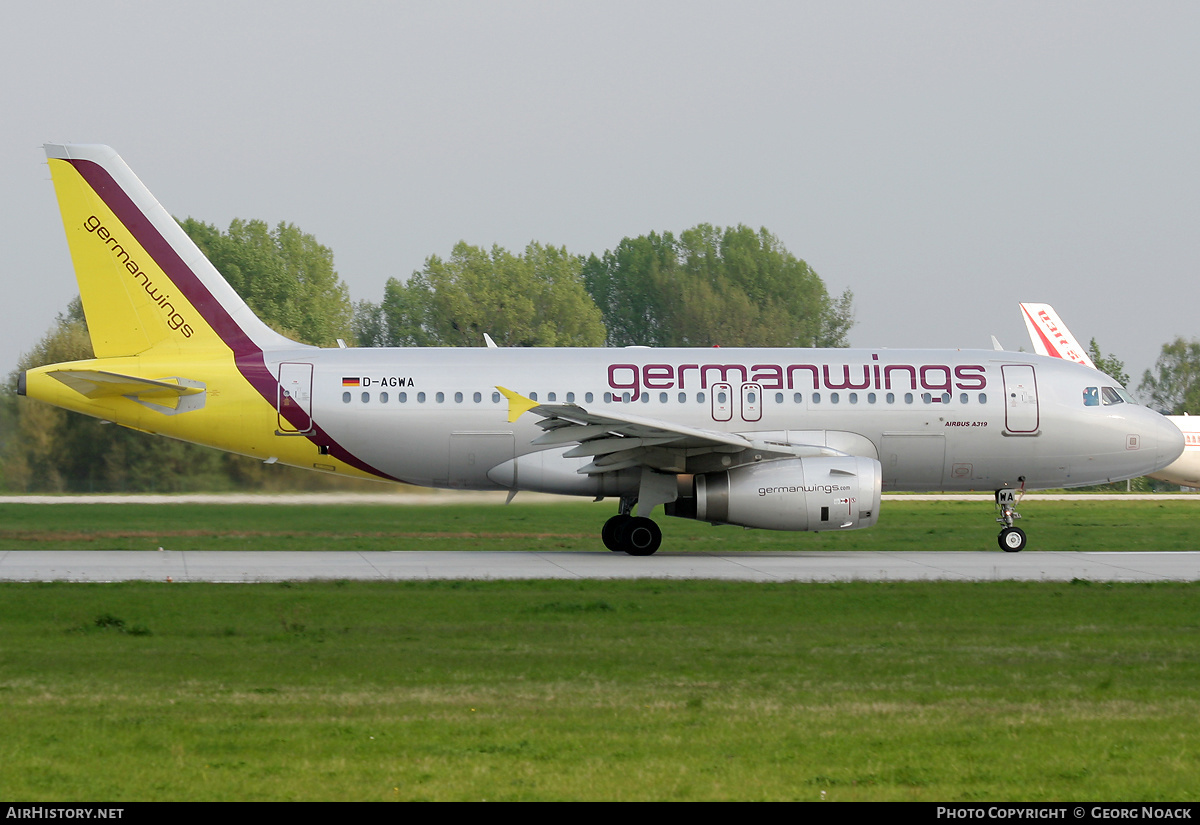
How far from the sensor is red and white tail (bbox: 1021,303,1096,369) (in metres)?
53.3

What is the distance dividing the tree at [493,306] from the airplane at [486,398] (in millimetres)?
47886

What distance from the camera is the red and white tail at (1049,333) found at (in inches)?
2099

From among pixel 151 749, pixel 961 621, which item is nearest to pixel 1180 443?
pixel 961 621

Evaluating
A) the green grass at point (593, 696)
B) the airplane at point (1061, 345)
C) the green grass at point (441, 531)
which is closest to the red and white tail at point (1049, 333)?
the airplane at point (1061, 345)

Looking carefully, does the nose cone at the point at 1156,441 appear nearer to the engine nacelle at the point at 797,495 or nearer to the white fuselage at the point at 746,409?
the white fuselage at the point at 746,409

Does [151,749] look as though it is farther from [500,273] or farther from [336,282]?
[336,282]

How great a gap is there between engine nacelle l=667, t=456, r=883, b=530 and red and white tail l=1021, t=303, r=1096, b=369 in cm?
3496

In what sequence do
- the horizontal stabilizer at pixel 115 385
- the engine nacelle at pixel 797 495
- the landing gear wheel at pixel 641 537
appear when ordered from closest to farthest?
the engine nacelle at pixel 797 495 → the horizontal stabilizer at pixel 115 385 → the landing gear wheel at pixel 641 537

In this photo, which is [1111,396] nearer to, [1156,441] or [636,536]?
[1156,441]

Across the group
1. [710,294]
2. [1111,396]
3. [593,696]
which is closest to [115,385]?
[593,696]

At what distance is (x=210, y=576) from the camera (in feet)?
58.9

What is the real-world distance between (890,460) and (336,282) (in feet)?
211

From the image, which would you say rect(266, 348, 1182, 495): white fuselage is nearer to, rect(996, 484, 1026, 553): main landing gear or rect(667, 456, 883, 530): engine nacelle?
rect(996, 484, 1026, 553): main landing gear

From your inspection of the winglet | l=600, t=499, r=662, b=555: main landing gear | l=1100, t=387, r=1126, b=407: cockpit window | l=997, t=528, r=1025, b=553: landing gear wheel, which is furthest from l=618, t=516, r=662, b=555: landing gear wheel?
l=1100, t=387, r=1126, b=407: cockpit window
